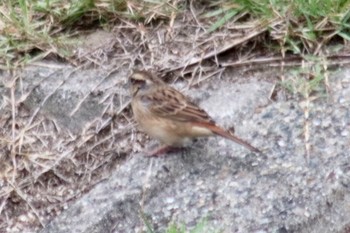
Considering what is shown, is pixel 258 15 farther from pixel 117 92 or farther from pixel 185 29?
pixel 117 92

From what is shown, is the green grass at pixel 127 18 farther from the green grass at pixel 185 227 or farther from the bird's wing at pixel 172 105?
the green grass at pixel 185 227

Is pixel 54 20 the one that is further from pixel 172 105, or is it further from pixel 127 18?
pixel 172 105

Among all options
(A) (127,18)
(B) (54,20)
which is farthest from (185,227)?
(B) (54,20)

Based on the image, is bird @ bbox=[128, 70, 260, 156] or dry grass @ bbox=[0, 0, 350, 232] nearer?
bird @ bbox=[128, 70, 260, 156]

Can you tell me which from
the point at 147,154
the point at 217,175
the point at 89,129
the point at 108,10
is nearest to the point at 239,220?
the point at 217,175

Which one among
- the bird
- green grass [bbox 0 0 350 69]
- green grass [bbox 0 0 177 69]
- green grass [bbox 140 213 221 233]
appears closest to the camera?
green grass [bbox 140 213 221 233]

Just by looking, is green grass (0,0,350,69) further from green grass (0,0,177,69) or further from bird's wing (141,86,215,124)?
bird's wing (141,86,215,124)

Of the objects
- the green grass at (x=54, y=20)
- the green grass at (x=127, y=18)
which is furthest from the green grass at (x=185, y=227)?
the green grass at (x=54, y=20)

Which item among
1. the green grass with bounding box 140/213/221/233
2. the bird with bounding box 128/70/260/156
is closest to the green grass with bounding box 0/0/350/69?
the bird with bounding box 128/70/260/156
